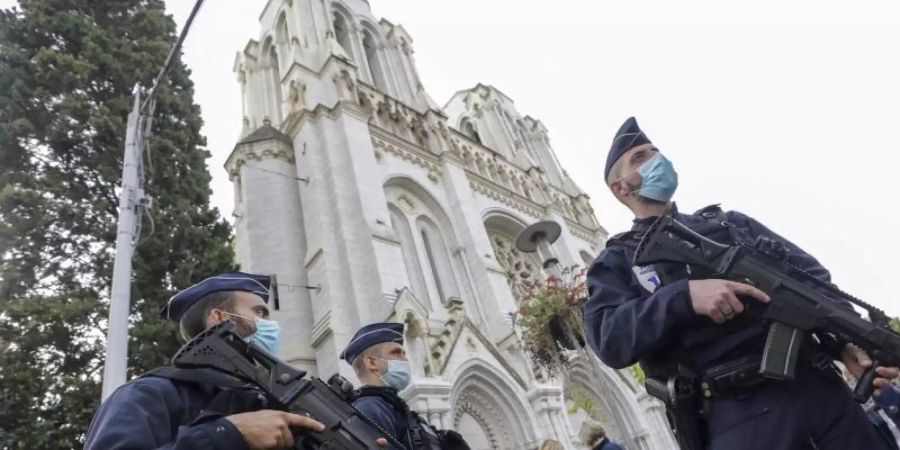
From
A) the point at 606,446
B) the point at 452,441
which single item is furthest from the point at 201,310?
the point at 606,446

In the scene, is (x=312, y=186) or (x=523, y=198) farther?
(x=523, y=198)

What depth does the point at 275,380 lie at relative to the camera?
2014 millimetres

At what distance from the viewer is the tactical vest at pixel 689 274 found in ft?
6.81

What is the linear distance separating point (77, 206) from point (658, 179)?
9.38 m

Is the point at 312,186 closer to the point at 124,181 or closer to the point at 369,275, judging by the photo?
the point at 369,275

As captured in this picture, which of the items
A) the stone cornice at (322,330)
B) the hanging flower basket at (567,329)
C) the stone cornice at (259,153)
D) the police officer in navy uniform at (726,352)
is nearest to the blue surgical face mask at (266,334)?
the police officer in navy uniform at (726,352)

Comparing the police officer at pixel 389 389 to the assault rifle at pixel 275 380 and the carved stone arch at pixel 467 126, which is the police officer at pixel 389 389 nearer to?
the assault rifle at pixel 275 380

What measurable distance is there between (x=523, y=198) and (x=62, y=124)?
1667 centimetres

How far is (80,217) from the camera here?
28.2 feet

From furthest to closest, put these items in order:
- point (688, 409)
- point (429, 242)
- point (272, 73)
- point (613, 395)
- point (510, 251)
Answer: point (510, 251)
point (272, 73)
point (429, 242)
point (613, 395)
point (688, 409)

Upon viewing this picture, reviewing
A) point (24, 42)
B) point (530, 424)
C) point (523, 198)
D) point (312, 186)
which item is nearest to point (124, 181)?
point (24, 42)

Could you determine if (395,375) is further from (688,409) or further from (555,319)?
(555,319)

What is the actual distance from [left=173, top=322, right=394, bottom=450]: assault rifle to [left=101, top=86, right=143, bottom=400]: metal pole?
2.86 metres

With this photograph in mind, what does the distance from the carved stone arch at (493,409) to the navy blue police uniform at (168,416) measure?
10.4m
